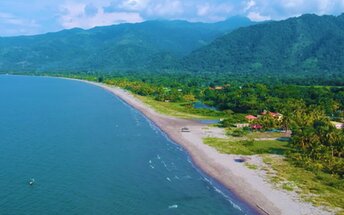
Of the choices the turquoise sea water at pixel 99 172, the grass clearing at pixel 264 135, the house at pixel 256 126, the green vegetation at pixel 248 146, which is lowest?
the turquoise sea water at pixel 99 172

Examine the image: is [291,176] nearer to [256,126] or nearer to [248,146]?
[248,146]

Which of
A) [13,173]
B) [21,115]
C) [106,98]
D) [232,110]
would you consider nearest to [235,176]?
[13,173]

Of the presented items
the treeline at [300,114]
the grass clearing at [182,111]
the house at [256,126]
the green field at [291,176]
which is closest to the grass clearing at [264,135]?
the house at [256,126]

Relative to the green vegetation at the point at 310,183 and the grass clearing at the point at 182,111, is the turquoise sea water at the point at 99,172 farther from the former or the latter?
the grass clearing at the point at 182,111

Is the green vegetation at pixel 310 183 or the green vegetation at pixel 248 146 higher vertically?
the green vegetation at pixel 248 146

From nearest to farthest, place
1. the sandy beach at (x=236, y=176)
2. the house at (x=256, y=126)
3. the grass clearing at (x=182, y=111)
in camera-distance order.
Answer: the sandy beach at (x=236, y=176)
the house at (x=256, y=126)
the grass clearing at (x=182, y=111)

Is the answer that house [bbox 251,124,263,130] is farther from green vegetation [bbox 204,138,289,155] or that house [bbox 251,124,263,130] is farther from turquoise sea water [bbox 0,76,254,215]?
turquoise sea water [bbox 0,76,254,215]

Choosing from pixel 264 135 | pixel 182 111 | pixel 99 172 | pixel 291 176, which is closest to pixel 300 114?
pixel 264 135

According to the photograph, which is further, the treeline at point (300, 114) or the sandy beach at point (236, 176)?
the treeline at point (300, 114)
